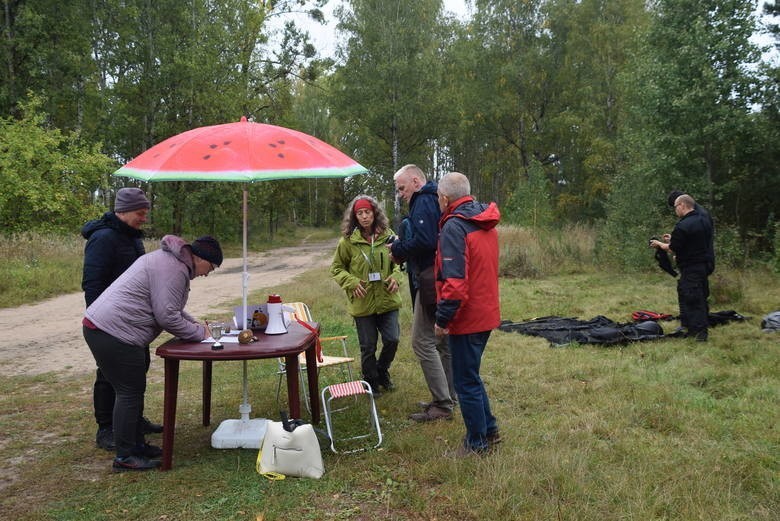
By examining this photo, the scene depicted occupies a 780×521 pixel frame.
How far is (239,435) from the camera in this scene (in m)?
4.42

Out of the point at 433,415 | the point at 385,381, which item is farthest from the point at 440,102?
the point at 433,415

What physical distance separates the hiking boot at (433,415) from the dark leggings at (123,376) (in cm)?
208

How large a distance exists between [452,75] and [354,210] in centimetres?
2904

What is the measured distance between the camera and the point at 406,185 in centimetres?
479

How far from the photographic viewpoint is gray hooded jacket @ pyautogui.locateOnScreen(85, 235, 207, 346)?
3688mm

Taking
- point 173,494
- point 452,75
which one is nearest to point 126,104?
point 452,75

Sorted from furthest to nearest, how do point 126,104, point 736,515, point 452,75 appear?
point 452,75
point 126,104
point 736,515

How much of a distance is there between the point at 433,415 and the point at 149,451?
211 cm

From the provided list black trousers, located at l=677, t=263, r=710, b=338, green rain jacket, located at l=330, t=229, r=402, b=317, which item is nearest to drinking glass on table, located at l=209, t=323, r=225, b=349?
green rain jacket, located at l=330, t=229, r=402, b=317

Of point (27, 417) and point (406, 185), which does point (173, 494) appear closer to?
point (27, 417)

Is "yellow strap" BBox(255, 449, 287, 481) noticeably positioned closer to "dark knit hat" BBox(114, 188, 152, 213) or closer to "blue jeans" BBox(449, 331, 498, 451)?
"blue jeans" BBox(449, 331, 498, 451)

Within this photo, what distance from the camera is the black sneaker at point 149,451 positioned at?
4090mm

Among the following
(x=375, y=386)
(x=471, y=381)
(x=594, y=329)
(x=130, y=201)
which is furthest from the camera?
(x=594, y=329)

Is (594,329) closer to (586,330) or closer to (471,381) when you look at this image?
(586,330)
